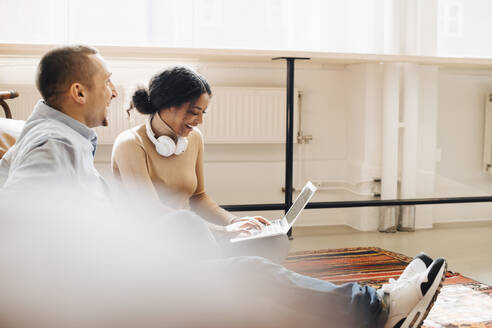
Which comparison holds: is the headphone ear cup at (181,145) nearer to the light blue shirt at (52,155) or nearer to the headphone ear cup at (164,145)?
the headphone ear cup at (164,145)

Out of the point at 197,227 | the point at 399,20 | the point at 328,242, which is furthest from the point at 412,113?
the point at 197,227

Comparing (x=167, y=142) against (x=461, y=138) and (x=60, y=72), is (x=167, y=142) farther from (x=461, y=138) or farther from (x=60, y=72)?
(x=461, y=138)

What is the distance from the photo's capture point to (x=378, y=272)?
2336 millimetres

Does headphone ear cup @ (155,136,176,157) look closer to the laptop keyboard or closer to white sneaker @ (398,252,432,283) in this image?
the laptop keyboard

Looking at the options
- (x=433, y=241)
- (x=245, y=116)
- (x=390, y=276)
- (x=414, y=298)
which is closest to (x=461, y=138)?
(x=433, y=241)

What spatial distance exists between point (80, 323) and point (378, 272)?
1.56 metres

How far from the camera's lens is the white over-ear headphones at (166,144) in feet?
5.54

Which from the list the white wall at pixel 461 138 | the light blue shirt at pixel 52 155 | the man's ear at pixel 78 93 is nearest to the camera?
the light blue shirt at pixel 52 155

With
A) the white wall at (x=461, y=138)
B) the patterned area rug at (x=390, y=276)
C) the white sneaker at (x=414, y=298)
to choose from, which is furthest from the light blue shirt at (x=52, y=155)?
the white wall at (x=461, y=138)

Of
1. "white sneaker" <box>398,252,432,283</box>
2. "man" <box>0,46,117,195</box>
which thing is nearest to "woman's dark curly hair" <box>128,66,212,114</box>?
"man" <box>0,46,117,195</box>

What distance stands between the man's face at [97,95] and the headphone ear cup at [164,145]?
1.23ft

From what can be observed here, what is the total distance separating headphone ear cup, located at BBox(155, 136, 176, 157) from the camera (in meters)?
1.69

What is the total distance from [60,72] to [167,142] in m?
0.50

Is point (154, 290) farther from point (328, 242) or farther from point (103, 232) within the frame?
point (328, 242)
